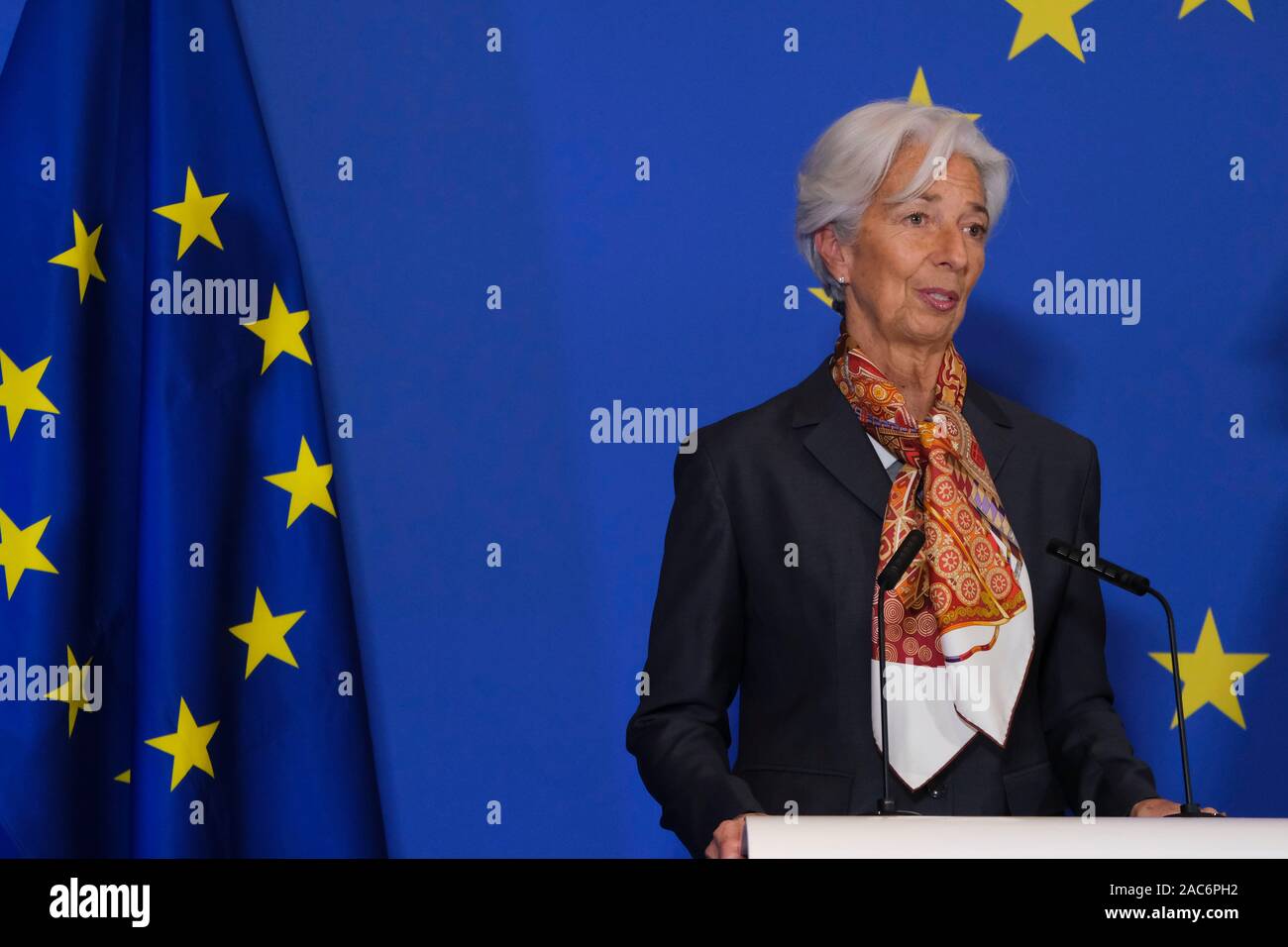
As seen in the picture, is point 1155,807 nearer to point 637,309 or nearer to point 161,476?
point 637,309

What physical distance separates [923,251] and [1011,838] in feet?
3.41

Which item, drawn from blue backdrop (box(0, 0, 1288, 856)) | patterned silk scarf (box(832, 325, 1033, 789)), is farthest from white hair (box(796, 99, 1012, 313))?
blue backdrop (box(0, 0, 1288, 856))

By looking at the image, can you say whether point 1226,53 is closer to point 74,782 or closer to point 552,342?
point 552,342

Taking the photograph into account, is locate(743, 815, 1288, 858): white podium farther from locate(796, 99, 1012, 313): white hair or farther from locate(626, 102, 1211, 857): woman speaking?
locate(796, 99, 1012, 313): white hair

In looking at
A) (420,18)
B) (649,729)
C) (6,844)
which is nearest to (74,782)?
(6,844)

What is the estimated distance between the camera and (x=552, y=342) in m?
2.76

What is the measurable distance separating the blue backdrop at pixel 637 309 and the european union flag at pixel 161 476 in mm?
235

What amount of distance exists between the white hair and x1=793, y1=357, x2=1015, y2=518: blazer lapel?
175 mm

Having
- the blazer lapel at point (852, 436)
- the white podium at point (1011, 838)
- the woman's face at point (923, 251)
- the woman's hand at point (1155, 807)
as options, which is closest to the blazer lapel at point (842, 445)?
the blazer lapel at point (852, 436)

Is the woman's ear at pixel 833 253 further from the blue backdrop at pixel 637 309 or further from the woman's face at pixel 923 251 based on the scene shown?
the blue backdrop at pixel 637 309

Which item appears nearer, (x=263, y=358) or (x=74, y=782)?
(x=74, y=782)

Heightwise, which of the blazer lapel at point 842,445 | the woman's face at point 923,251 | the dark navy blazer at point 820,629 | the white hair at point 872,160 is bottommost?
the dark navy blazer at point 820,629

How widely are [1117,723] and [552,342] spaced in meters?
1.19

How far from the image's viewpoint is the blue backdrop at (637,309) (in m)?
2.74
